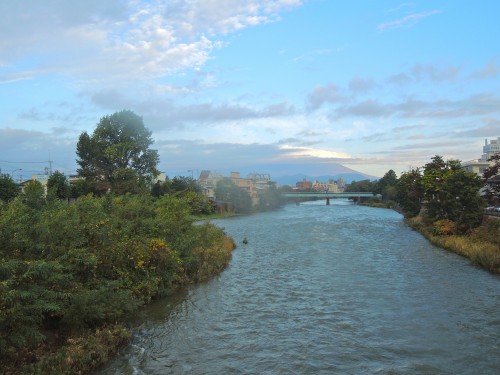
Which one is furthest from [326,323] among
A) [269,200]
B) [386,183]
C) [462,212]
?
[386,183]

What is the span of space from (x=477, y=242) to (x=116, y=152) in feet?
150

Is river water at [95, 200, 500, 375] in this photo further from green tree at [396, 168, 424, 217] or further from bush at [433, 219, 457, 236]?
green tree at [396, 168, 424, 217]

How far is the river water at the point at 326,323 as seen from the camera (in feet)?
38.4

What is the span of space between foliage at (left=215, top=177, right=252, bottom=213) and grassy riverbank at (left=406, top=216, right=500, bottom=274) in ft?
172

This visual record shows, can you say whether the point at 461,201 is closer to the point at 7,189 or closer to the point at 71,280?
the point at 71,280

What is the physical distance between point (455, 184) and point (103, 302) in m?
34.0

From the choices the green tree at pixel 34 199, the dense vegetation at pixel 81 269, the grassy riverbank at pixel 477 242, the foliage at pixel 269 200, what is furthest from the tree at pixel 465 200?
the foliage at pixel 269 200

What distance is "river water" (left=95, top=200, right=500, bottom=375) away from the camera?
1172 cm

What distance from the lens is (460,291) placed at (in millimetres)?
19984

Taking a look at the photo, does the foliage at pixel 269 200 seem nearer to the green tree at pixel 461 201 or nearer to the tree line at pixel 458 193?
the tree line at pixel 458 193

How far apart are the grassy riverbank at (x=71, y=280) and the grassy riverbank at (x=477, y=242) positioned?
1822cm

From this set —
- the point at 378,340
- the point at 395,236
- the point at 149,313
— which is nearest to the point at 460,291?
the point at 378,340

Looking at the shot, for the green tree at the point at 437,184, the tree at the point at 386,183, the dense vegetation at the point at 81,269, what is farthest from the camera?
the tree at the point at 386,183

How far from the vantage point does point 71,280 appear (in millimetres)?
12789
